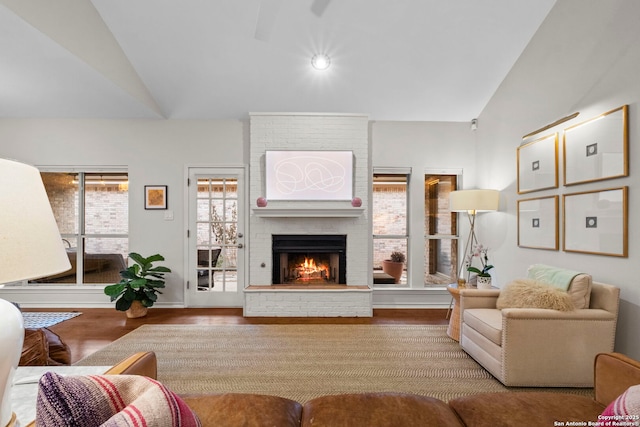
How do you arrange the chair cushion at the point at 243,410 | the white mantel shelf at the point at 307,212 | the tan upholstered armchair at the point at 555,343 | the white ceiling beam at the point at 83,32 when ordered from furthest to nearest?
the white mantel shelf at the point at 307,212
the white ceiling beam at the point at 83,32
the tan upholstered armchair at the point at 555,343
the chair cushion at the point at 243,410

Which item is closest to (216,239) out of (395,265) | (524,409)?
(395,265)

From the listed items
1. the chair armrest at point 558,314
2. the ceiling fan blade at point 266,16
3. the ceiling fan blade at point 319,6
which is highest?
the ceiling fan blade at point 319,6

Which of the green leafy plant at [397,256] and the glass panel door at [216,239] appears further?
the green leafy plant at [397,256]

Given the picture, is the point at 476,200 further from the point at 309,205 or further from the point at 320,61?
the point at 320,61

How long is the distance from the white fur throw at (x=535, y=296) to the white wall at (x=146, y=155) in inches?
137

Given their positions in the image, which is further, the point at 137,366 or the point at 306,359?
the point at 306,359

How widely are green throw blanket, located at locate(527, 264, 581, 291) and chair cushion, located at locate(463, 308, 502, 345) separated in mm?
468

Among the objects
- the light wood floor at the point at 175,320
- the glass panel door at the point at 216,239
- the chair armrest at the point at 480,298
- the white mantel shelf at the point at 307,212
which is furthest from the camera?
the glass panel door at the point at 216,239

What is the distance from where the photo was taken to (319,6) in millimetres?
3002

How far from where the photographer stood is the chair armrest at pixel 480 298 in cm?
293

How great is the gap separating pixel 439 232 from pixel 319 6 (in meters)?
3.22

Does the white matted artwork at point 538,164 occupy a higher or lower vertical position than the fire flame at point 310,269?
higher

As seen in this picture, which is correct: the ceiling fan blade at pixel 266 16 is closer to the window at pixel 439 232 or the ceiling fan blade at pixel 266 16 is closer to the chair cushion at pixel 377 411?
the chair cushion at pixel 377 411

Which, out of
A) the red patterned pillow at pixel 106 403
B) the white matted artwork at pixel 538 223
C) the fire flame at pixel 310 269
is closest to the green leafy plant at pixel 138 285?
the fire flame at pixel 310 269
